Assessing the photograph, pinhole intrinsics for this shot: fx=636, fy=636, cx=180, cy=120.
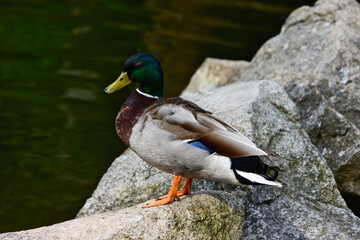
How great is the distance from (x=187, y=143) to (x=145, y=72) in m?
0.54

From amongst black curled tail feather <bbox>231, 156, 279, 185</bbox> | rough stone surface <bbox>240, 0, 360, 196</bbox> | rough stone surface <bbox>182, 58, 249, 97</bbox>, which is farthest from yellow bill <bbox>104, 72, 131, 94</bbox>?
rough stone surface <bbox>182, 58, 249, 97</bbox>

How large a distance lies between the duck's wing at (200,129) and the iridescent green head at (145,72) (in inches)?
6.1

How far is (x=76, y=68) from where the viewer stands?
817cm

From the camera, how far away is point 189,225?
10.9 ft

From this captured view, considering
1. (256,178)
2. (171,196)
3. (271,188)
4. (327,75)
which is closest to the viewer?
(256,178)

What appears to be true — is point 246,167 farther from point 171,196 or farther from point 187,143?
point 171,196

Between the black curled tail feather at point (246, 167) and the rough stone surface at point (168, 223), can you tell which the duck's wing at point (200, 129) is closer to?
the black curled tail feather at point (246, 167)

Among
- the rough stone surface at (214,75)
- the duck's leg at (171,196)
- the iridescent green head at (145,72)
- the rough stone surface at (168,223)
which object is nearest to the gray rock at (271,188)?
the rough stone surface at (168,223)

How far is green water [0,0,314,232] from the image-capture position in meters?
5.34

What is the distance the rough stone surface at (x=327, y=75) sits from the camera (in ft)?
16.0

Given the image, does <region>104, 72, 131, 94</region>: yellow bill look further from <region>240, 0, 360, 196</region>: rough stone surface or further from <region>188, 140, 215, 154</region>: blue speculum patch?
<region>240, 0, 360, 196</region>: rough stone surface

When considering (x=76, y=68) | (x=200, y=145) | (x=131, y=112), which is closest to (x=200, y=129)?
(x=200, y=145)

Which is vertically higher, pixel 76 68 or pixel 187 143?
pixel 187 143

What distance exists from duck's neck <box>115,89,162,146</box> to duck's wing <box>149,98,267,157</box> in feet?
0.27
